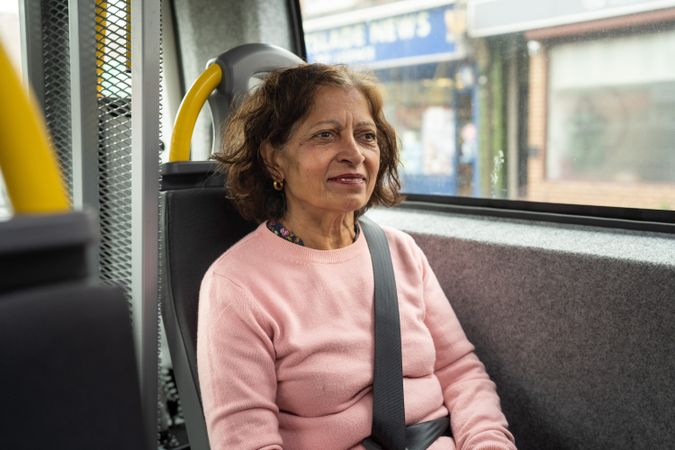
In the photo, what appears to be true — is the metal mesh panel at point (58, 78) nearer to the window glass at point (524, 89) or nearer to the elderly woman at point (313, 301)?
the elderly woman at point (313, 301)

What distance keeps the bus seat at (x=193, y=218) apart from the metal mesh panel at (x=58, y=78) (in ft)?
0.79

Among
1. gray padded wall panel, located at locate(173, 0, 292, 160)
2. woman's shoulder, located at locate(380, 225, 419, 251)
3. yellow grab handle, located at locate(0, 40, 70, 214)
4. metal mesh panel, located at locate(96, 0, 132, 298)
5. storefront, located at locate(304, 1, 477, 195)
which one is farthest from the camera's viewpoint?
gray padded wall panel, located at locate(173, 0, 292, 160)

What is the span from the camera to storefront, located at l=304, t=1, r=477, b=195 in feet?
7.16

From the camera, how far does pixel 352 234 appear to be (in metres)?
1.46

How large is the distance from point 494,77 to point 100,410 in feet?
6.20

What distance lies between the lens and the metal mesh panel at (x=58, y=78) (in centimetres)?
108

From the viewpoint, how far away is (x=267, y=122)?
141 centimetres

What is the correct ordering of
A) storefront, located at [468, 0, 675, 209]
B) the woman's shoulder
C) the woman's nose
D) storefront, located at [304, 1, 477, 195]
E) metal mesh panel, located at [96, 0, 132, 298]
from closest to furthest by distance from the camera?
metal mesh panel, located at [96, 0, 132, 298], the woman's nose, the woman's shoulder, storefront, located at [468, 0, 675, 209], storefront, located at [304, 1, 477, 195]

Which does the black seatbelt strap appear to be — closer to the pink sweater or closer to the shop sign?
the pink sweater

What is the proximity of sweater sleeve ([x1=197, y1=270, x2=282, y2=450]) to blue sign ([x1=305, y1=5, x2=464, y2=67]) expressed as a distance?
4.25 feet

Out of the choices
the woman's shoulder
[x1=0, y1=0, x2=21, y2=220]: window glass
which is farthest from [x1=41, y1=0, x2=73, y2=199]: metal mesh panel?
the woman's shoulder

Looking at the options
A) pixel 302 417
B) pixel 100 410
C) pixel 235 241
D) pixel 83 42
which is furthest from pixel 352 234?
pixel 100 410

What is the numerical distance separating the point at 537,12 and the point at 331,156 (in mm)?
973

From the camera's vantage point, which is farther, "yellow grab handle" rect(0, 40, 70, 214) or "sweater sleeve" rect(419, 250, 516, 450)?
"sweater sleeve" rect(419, 250, 516, 450)
